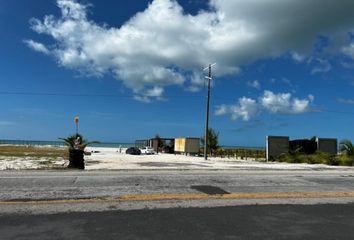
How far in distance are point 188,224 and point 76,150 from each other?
52.1 feet

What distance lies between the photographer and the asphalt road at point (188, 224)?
7.43m

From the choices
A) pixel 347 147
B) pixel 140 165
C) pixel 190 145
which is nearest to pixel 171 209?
pixel 140 165

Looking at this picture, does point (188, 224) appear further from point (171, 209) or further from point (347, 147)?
point (347, 147)

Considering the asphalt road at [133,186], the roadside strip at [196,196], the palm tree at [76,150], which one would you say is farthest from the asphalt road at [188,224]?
the palm tree at [76,150]

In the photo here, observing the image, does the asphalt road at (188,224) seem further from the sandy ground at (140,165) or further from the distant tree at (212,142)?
the distant tree at (212,142)

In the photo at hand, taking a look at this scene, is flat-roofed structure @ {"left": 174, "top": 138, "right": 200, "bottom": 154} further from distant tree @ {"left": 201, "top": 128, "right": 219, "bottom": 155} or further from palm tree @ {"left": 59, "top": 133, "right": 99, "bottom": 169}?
palm tree @ {"left": 59, "top": 133, "right": 99, "bottom": 169}

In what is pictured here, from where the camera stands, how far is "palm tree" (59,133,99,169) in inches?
923

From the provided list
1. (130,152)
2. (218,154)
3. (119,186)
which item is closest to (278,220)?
(119,186)

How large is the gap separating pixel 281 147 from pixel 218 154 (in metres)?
15.4

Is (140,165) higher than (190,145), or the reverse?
(190,145)

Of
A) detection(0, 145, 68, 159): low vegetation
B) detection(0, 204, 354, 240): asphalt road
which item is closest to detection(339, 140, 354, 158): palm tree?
detection(0, 145, 68, 159): low vegetation

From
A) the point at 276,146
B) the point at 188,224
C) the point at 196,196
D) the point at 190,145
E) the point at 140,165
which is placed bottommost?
the point at 188,224

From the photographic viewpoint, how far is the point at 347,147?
123ft

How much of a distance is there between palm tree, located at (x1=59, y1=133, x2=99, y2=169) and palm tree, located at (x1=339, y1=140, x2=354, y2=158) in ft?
75.4
